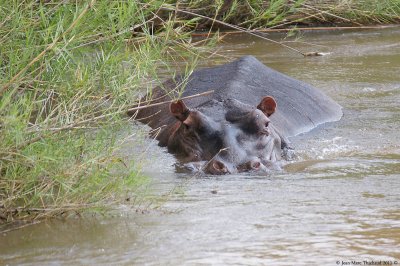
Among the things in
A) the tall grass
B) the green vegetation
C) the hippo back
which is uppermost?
the tall grass

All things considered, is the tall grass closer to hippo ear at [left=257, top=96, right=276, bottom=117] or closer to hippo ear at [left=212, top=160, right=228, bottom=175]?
hippo ear at [left=212, top=160, right=228, bottom=175]

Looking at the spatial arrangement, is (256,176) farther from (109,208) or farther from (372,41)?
(372,41)

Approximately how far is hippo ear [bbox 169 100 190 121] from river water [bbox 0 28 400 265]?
0.32 metres

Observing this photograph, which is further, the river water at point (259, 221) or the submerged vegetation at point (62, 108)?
the submerged vegetation at point (62, 108)

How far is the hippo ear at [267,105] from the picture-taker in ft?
23.8

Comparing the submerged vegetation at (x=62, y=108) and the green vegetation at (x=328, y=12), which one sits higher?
the submerged vegetation at (x=62, y=108)

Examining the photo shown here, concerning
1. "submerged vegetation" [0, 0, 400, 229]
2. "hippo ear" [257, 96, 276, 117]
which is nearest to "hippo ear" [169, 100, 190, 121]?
"hippo ear" [257, 96, 276, 117]

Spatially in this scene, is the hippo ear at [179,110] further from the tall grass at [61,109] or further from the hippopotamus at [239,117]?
the tall grass at [61,109]

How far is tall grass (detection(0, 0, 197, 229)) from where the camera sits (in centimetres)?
451

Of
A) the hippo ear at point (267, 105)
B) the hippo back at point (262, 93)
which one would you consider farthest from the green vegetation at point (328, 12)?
the hippo ear at point (267, 105)

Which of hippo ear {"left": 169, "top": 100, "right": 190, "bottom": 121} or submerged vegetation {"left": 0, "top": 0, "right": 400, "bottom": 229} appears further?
hippo ear {"left": 169, "top": 100, "right": 190, "bottom": 121}

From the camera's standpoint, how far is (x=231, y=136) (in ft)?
22.4

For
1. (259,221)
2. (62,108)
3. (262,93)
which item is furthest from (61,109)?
(262,93)

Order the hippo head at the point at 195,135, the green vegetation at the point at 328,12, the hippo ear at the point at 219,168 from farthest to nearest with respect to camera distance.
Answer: the green vegetation at the point at 328,12 → the hippo head at the point at 195,135 → the hippo ear at the point at 219,168
